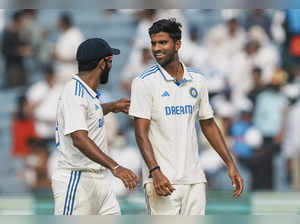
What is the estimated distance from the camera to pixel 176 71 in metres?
5.41

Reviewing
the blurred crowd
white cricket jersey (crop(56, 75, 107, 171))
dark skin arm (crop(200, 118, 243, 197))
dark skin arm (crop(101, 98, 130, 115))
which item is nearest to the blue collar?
white cricket jersey (crop(56, 75, 107, 171))

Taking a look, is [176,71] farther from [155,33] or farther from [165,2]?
[165,2]

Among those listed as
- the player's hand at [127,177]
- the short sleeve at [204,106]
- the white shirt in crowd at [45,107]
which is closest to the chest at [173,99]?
the short sleeve at [204,106]

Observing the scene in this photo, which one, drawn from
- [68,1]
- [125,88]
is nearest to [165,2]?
[68,1]

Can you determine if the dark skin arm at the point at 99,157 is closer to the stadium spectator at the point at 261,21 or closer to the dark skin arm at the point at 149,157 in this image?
the dark skin arm at the point at 149,157

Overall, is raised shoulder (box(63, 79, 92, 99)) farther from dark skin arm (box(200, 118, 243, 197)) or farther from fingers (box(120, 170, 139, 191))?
dark skin arm (box(200, 118, 243, 197))

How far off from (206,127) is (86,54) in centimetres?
97

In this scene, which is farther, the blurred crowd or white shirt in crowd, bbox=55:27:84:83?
white shirt in crowd, bbox=55:27:84:83

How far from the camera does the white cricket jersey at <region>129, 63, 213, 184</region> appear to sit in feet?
17.4

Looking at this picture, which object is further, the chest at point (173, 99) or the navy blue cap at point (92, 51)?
the navy blue cap at point (92, 51)

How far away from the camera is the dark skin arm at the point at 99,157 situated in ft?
16.1

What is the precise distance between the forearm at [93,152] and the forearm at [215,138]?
0.84m

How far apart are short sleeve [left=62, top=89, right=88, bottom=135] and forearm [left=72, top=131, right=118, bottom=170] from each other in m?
0.09

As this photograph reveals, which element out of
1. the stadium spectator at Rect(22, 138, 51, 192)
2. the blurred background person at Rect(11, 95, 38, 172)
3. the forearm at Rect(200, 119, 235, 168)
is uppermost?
the forearm at Rect(200, 119, 235, 168)
